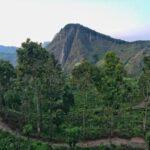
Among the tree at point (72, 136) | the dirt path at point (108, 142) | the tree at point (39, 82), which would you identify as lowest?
the dirt path at point (108, 142)

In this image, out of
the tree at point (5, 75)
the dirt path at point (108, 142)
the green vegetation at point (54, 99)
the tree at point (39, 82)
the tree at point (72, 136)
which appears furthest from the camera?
the tree at point (5, 75)

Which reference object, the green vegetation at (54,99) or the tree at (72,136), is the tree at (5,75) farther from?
the tree at (72,136)

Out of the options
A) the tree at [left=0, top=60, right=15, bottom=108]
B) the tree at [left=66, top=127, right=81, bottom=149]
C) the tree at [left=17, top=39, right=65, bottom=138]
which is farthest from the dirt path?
the tree at [left=0, top=60, right=15, bottom=108]

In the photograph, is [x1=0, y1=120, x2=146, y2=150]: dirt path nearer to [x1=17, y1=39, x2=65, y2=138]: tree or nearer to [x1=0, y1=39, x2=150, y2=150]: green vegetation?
[x1=0, y1=39, x2=150, y2=150]: green vegetation

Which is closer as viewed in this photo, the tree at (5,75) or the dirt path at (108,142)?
the dirt path at (108,142)

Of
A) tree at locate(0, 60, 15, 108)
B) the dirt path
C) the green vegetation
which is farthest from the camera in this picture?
tree at locate(0, 60, 15, 108)

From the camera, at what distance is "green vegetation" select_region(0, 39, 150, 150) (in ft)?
211

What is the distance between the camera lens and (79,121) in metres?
72.9

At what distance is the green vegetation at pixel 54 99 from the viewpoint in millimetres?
64238

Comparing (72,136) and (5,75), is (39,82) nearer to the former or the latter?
(5,75)

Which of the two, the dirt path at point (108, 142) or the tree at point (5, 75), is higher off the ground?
the tree at point (5, 75)

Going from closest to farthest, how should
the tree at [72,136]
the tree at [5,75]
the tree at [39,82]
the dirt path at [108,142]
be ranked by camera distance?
the tree at [72,136] < the dirt path at [108,142] < the tree at [39,82] < the tree at [5,75]

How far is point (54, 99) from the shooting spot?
73.7 metres

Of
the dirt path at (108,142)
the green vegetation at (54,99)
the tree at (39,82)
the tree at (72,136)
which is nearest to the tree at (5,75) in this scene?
the green vegetation at (54,99)
